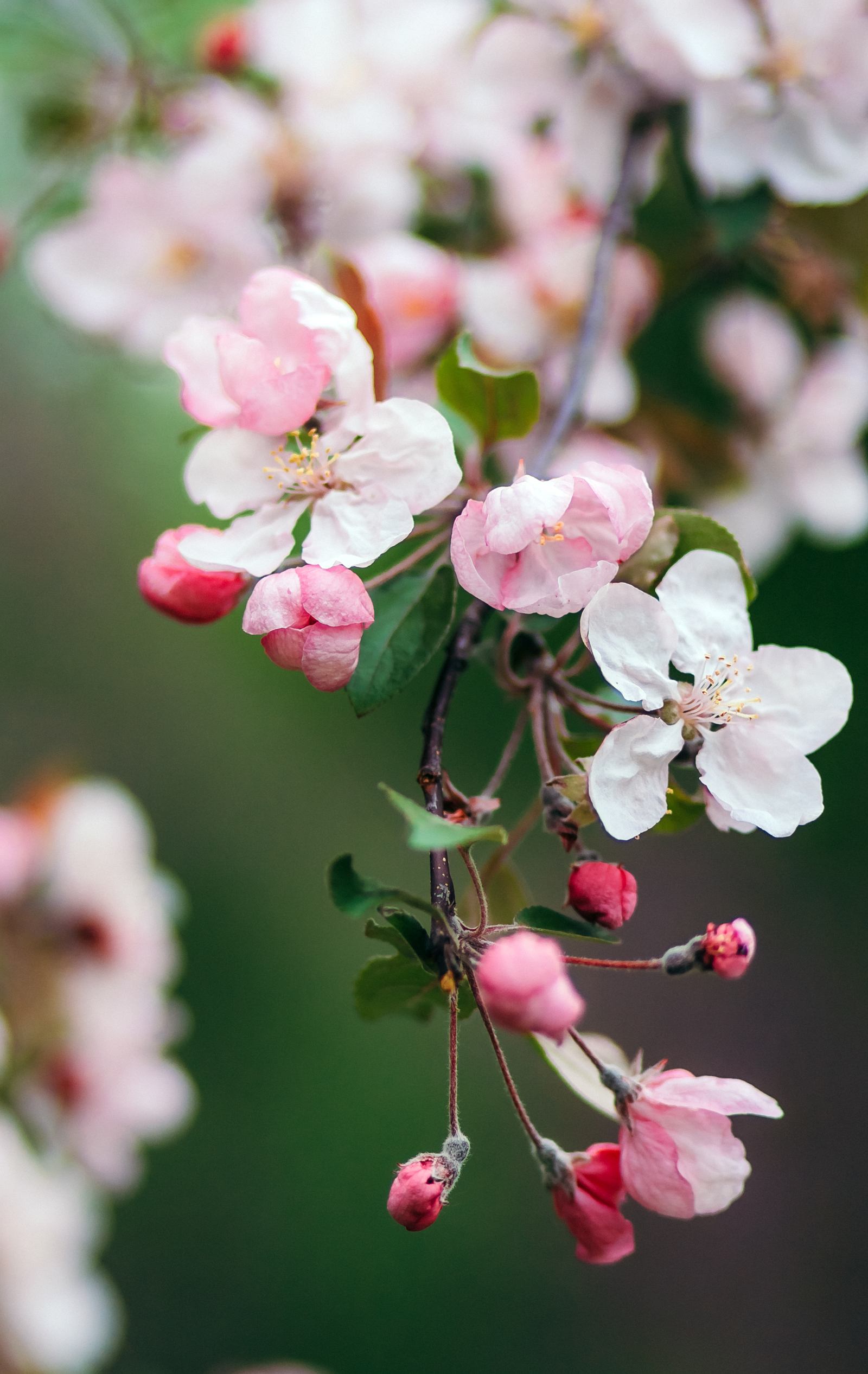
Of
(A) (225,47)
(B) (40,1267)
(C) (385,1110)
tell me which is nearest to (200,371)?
(A) (225,47)

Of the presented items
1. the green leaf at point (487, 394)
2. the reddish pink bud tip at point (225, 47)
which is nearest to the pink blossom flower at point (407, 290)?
the reddish pink bud tip at point (225, 47)

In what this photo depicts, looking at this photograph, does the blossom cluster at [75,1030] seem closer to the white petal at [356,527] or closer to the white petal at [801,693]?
the white petal at [356,527]

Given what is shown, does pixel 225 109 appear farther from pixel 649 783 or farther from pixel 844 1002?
pixel 844 1002

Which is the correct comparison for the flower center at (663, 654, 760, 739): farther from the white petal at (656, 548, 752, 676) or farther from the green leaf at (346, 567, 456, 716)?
the green leaf at (346, 567, 456, 716)

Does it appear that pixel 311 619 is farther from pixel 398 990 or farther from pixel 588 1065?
pixel 588 1065

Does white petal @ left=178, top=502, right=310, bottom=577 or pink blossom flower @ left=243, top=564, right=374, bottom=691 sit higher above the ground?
pink blossom flower @ left=243, top=564, right=374, bottom=691

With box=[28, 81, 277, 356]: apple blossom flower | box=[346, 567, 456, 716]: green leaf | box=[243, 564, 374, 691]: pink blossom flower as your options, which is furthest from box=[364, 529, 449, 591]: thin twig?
box=[28, 81, 277, 356]: apple blossom flower
